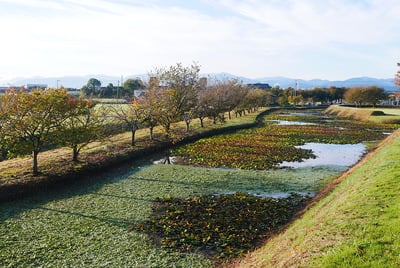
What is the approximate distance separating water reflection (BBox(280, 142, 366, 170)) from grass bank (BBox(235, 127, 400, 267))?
1325 centimetres

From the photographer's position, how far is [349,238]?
345 inches

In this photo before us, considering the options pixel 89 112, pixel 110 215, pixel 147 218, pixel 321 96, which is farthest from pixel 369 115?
pixel 321 96

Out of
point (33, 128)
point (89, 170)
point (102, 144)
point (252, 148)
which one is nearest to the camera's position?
point (33, 128)

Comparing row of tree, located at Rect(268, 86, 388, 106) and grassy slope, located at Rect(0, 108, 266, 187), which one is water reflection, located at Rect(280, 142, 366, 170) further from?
row of tree, located at Rect(268, 86, 388, 106)

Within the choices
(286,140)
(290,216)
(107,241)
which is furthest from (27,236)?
(286,140)

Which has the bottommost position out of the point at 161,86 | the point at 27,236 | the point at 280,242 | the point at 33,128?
the point at 27,236

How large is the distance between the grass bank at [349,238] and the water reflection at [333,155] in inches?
522

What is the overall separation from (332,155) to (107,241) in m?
23.1

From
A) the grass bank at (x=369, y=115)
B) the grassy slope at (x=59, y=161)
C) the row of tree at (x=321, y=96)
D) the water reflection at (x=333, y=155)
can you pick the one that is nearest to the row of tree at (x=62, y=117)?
the grassy slope at (x=59, y=161)

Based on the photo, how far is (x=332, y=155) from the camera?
30500 mm

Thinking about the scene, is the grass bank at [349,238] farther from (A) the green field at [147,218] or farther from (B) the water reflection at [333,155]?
(B) the water reflection at [333,155]

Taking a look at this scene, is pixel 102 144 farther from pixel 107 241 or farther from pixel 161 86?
pixel 107 241

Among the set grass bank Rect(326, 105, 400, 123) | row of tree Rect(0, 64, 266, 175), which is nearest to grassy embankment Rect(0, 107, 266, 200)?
row of tree Rect(0, 64, 266, 175)

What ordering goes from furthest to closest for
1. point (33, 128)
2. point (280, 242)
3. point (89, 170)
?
point (89, 170), point (33, 128), point (280, 242)
